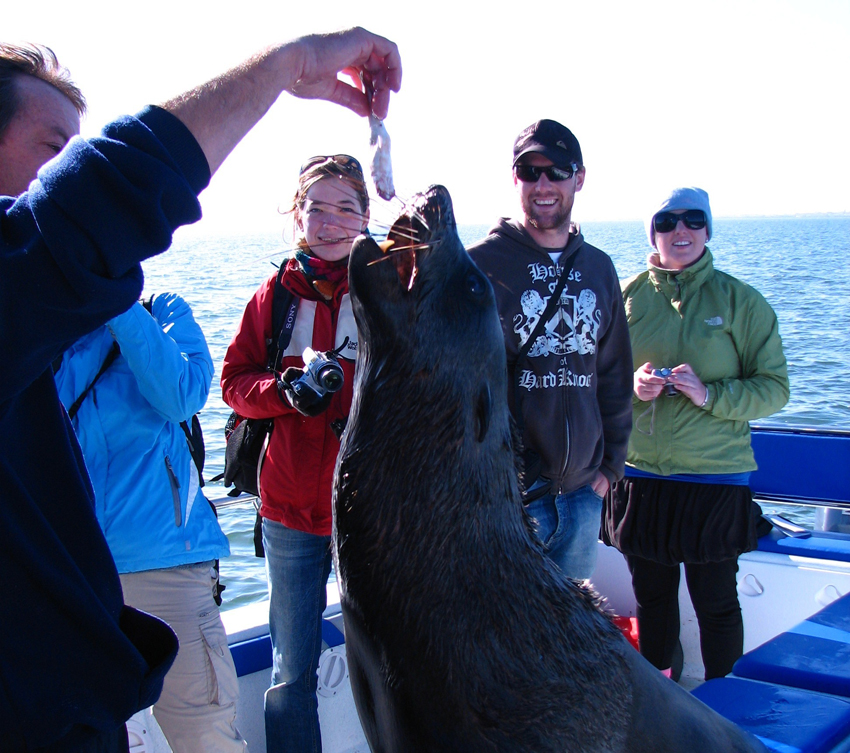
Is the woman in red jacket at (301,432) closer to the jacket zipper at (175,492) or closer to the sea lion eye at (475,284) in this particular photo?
the jacket zipper at (175,492)

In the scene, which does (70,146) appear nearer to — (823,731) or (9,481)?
(9,481)

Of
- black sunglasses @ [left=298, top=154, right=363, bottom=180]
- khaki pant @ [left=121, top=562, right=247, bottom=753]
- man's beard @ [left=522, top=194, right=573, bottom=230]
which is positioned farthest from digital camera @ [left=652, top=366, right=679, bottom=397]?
khaki pant @ [left=121, top=562, right=247, bottom=753]

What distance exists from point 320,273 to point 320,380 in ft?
1.94

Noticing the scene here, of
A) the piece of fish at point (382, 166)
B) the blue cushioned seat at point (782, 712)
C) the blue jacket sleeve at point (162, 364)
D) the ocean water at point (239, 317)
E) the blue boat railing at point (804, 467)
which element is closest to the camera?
the piece of fish at point (382, 166)

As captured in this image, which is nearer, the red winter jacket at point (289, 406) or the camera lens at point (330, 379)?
the camera lens at point (330, 379)

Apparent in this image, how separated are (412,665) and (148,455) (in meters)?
1.49

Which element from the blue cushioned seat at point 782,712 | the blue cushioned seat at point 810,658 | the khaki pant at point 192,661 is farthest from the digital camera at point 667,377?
the khaki pant at point 192,661

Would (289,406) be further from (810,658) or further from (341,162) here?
(810,658)

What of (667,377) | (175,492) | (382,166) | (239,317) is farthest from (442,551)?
(239,317)

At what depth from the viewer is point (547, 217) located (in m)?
3.26

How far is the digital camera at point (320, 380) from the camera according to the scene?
252cm

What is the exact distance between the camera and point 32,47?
1.75 meters

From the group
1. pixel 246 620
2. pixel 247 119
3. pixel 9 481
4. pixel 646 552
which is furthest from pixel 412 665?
pixel 646 552

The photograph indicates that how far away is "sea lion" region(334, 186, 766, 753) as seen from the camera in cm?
150
